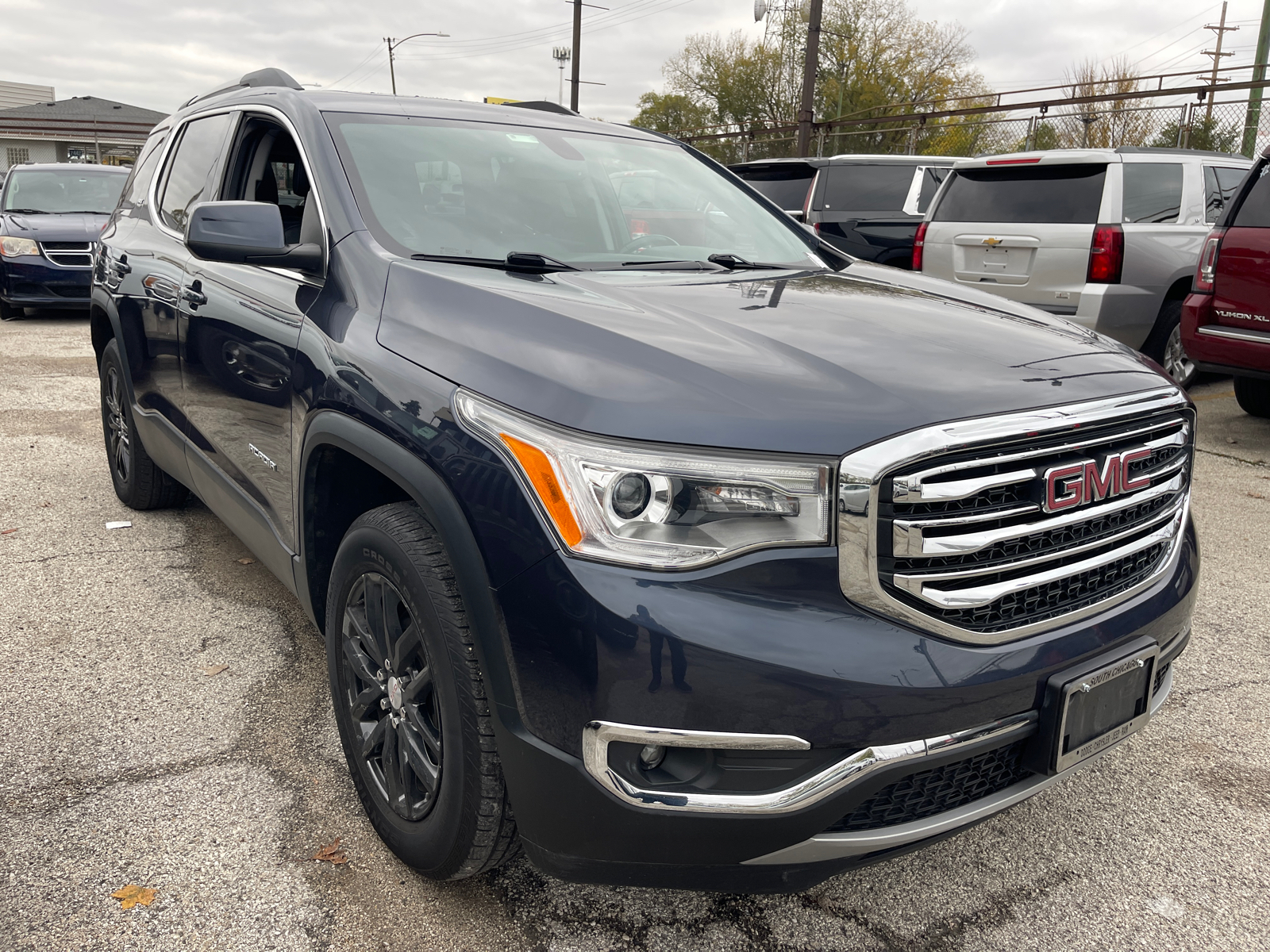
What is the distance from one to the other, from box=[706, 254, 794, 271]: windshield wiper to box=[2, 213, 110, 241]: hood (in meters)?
10.1

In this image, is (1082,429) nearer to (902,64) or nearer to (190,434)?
(190,434)

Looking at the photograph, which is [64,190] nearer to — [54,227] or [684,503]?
[54,227]

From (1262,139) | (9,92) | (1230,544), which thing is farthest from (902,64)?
(9,92)

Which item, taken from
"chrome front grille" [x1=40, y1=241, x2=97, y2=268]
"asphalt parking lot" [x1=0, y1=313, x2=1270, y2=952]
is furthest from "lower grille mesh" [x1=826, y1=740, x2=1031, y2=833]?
"chrome front grille" [x1=40, y1=241, x2=97, y2=268]

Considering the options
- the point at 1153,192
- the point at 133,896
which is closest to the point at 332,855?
the point at 133,896

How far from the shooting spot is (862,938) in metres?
2.08

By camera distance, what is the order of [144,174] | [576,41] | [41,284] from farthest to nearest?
[576,41] → [41,284] → [144,174]

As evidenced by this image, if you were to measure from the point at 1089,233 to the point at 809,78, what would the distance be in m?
12.2

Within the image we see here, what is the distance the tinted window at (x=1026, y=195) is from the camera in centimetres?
688

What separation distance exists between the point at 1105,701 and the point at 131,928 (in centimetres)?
201

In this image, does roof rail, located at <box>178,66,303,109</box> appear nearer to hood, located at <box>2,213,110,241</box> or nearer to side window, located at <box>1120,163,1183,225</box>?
side window, located at <box>1120,163,1183,225</box>

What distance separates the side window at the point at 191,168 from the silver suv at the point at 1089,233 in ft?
16.5

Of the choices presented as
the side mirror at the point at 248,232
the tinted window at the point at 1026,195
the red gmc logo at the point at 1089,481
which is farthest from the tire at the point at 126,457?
the tinted window at the point at 1026,195

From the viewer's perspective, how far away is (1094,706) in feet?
6.17
